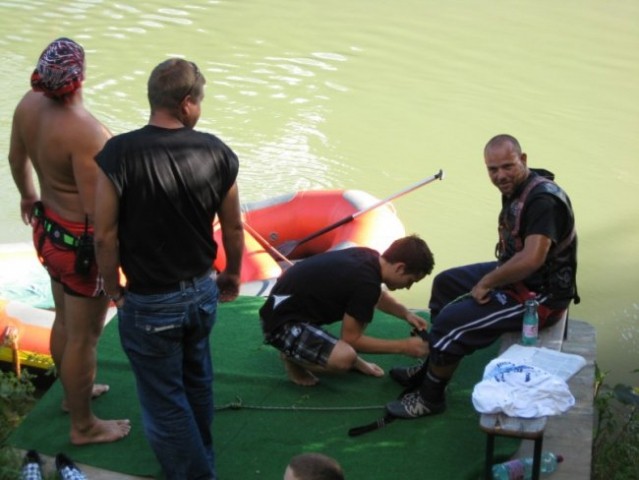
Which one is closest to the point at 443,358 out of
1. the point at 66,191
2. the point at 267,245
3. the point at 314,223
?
the point at 66,191

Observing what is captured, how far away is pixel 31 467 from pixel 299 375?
1.11 metres

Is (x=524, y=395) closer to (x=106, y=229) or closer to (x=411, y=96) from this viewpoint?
(x=106, y=229)

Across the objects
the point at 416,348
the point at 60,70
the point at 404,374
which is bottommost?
the point at 404,374

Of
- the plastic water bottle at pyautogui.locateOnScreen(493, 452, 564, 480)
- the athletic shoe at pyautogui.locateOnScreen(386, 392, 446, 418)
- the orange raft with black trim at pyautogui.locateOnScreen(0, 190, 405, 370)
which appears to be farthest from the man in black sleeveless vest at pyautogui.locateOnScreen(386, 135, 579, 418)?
the orange raft with black trim at pyautogui.locateOnScreen(0, 190, 405, 370)

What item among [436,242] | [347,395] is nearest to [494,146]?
[347,395]

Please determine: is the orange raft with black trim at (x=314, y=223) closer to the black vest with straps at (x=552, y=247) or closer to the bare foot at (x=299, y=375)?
the bare foot at (x=299, y=375)

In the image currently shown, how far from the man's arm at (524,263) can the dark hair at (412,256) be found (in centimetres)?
26

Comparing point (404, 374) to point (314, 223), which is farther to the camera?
point (314, 223)

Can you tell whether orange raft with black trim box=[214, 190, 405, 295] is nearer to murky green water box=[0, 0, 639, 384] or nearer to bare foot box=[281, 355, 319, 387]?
murky green water box=[0, 0, 639, 384]

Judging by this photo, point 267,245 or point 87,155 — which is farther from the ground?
point 87,155

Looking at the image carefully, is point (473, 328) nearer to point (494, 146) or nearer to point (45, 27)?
point (494, 146)

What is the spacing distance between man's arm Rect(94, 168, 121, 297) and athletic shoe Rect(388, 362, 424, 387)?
4.77 ft

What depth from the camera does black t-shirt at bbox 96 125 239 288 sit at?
299 centimetres

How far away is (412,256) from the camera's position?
12.6 feet
